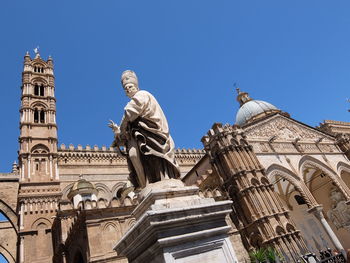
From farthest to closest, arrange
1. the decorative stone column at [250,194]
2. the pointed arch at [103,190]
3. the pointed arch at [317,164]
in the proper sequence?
1. the pointed arch at [103,190]
2. the pointed arch at [317,164]
3. the decorative stone column at [250,194]

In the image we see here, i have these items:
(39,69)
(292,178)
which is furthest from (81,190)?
(39,69)

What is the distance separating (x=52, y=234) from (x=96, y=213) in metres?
10.3

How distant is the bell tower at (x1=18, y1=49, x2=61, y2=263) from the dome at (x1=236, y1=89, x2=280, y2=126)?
69.7ft

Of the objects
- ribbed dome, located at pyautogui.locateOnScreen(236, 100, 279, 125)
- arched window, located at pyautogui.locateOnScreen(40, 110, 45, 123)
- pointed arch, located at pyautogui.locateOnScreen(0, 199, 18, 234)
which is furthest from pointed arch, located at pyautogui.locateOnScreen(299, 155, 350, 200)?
pointed arch, located at pyautogui.locateOnScreen(0, 199, 18, 234)

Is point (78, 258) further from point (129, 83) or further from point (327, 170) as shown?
point (327, 170)

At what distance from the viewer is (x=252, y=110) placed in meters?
33.5

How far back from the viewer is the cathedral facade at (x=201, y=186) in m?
14.3

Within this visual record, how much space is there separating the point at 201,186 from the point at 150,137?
52.9 ft

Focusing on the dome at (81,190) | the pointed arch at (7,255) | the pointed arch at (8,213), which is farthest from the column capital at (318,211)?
the pointed arch at (7,255)

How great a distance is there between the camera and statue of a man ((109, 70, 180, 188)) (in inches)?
146

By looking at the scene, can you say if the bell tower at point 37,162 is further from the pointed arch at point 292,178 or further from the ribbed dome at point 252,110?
the ribbed dome at point 252,110

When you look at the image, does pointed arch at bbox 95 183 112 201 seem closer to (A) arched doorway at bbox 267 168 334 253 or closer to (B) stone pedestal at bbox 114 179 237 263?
(A) arched doorway at bbox 267 168 334 253

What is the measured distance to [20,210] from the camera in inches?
816

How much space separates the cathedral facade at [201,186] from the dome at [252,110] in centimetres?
20
